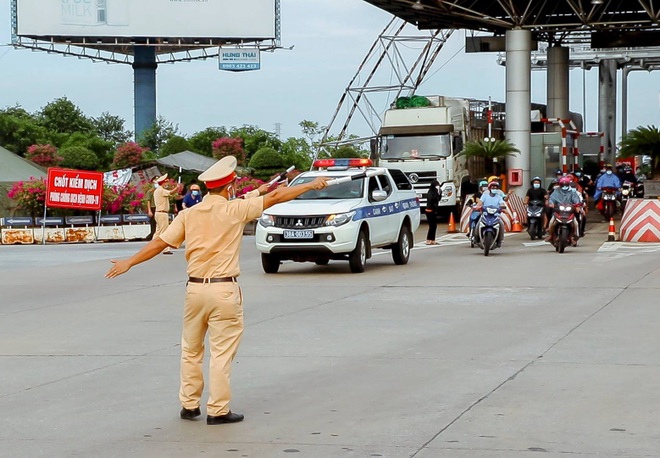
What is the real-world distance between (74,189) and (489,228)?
1302 centimetres

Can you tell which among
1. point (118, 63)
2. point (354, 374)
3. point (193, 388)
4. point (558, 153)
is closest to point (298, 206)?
point (354, 374)

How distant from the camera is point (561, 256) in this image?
81.7ft

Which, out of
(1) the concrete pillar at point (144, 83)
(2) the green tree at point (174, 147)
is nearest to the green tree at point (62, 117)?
(1) the concrete pillar at point (144, 83)

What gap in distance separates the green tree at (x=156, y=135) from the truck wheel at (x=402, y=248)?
53103 mm

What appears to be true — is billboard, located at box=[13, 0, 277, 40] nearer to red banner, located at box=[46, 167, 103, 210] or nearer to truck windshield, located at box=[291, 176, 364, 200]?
red banner, located at box=[46, 167, 103, 210]

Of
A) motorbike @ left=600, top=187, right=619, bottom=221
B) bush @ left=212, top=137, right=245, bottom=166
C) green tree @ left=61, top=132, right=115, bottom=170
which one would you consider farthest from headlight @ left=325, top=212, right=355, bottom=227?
green tree @ left=61, top=132, right=115, bottom=170

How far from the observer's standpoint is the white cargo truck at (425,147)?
124 ft

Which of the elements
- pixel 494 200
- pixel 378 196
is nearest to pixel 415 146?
pixel 494 200

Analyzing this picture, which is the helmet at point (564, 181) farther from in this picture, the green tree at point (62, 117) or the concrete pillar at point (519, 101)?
the green tree at point (62, 117)

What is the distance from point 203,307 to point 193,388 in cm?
57

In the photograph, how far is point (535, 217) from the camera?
2992 centimetres

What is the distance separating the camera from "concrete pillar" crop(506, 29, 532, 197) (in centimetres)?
4103

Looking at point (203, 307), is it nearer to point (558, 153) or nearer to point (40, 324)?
point (40, 324)

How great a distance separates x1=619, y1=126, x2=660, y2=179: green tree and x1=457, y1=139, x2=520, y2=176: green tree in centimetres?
399
